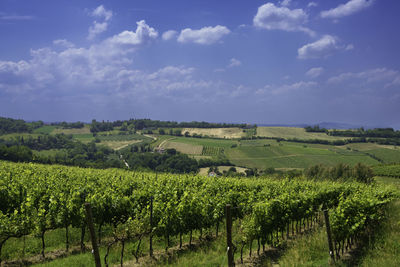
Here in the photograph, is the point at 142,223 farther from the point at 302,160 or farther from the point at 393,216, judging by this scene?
the point at 302,160

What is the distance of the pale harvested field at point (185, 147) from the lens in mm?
123075

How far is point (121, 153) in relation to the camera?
13100cm

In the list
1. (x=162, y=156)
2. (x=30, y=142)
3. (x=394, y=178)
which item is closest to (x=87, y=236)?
(x=394, y=178)

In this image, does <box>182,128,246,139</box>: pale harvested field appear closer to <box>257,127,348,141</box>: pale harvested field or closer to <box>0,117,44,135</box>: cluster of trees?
<box>257,127,348,141</box>: pale harvested field

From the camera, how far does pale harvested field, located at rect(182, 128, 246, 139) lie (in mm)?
163500

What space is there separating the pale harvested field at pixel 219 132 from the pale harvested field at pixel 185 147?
110 ft

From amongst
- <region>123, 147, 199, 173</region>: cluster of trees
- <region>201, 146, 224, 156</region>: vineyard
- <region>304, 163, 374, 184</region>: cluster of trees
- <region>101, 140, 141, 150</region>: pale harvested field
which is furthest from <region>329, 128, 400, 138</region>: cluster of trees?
<region>101, 140, 141, 150</region>: pale harvested field

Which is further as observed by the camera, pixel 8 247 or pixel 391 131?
pixel 391 131

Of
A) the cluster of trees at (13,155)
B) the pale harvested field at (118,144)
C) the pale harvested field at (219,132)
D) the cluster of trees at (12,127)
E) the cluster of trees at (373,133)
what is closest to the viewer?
the cluster of trees at (13,155)

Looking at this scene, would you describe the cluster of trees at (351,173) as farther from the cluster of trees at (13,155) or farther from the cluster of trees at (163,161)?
the cluster of trees at (13,155)

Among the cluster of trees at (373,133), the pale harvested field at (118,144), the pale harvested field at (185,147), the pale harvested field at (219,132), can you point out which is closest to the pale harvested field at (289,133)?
the cluster of trees at (373,133)

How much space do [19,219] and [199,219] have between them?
6.91 meters

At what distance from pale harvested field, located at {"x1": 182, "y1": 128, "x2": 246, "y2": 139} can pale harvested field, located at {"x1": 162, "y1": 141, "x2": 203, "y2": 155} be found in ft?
110

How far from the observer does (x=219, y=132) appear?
561ft
